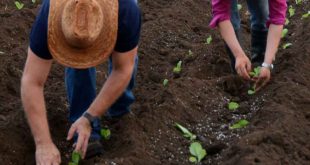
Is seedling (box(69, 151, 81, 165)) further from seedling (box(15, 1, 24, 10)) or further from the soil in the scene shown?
seedling (box(15, 1, 24, 10))

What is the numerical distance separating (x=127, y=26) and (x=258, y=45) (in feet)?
6.73

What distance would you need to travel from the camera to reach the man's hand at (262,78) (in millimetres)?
3740

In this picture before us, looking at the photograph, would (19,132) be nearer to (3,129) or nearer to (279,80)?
(3,129)

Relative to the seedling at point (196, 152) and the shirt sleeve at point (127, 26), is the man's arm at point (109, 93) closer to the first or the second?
the shirt sleeve at point (127, 26)

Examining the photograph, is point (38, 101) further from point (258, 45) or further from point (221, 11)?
point (258, 45)

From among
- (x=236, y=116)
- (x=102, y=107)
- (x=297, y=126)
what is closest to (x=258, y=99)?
(x=236, y=116)

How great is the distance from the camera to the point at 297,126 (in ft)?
11.2

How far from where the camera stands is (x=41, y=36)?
2553mm

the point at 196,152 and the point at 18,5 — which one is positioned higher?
the point at 196,152

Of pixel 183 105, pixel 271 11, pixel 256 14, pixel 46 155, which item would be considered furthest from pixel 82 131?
pixel 256 14

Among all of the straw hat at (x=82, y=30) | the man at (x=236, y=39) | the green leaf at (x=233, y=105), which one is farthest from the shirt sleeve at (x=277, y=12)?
the straw hat at (x=82, y=30)

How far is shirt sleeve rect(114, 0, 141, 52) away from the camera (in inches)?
104

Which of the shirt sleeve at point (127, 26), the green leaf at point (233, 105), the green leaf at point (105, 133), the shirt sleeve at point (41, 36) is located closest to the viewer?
the shirt sleeve at point (41, 36)

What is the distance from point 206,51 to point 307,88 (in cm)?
113
